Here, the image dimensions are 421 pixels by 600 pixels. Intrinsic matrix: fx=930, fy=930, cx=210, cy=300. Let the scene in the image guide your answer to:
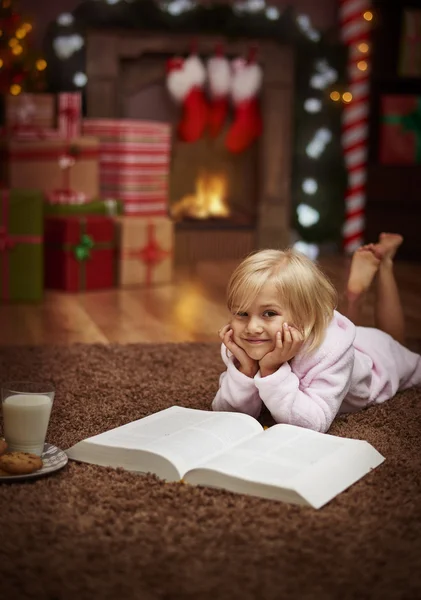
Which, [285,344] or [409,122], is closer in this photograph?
[285,344]

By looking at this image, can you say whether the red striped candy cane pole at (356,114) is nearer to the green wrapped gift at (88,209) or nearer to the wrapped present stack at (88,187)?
the wrapped present stack at (88,187)

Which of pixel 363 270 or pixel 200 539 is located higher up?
pixel 363 270

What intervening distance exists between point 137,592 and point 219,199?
404cm

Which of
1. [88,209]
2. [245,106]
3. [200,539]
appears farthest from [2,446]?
[245,106]

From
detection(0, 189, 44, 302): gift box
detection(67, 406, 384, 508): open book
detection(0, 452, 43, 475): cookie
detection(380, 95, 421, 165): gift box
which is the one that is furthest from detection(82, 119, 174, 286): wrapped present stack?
detection(0, 452, 43, 475): cookie

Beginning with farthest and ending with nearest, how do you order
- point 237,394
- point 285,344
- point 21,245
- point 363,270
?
point 21,245, point 363,270, point 237,394, point 285,344

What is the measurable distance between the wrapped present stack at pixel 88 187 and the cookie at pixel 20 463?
7.13 ft

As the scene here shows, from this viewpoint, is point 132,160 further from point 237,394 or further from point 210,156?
point 237,394

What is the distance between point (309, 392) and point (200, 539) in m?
0.56

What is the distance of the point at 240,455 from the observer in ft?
5.07

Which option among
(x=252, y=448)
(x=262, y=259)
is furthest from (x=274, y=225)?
(x=252, y=448)

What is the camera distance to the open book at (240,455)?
4.81ft

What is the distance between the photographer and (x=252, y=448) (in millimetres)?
1571

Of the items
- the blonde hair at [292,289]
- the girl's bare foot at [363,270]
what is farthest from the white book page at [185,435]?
the girl's bare foot at [363,270]
